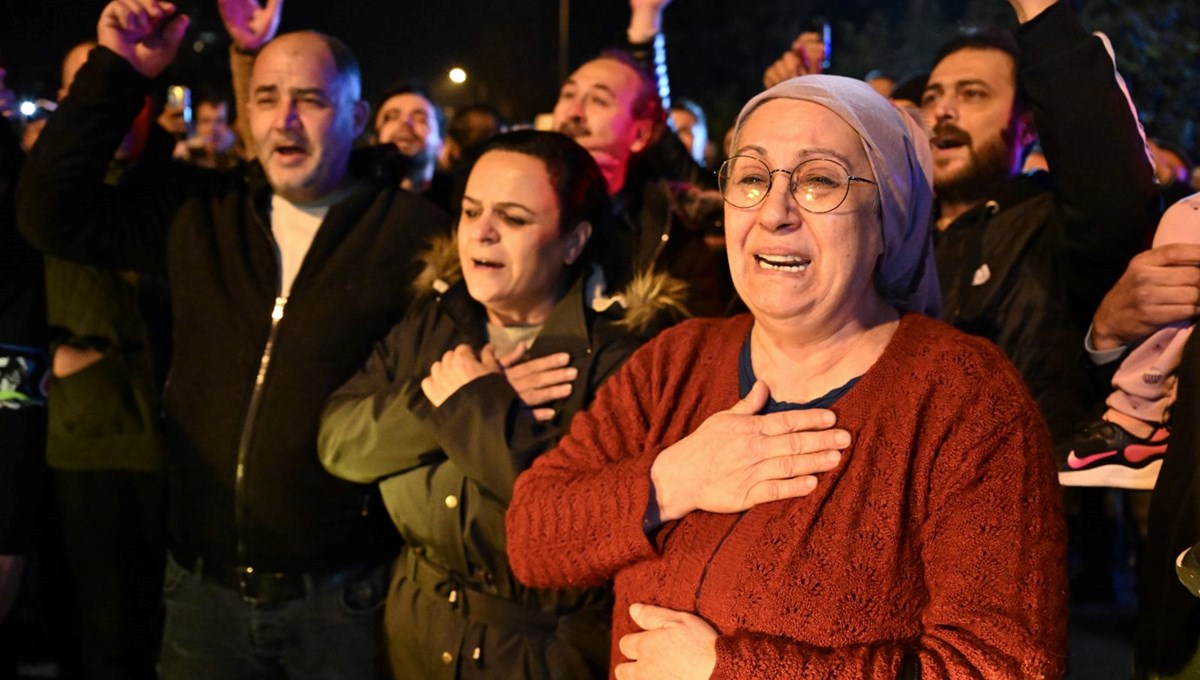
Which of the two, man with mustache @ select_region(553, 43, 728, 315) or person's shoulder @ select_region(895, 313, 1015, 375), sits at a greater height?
man with mustache @ select_region(553, 43, 728, 315)

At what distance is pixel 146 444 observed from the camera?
162 inches

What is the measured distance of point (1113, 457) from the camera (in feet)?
8.82

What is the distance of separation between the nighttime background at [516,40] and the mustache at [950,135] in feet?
17.0

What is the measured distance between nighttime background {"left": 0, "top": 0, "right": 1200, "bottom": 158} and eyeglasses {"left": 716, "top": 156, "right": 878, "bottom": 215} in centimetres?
586

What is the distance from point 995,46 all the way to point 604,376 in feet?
6.43

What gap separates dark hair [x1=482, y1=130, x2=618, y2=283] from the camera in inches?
114

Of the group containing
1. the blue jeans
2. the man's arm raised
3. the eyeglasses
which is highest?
the man's arm raised

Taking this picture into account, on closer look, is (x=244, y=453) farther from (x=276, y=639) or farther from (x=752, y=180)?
(x=752, y=180)

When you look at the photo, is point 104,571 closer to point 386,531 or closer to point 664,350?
point 386,531

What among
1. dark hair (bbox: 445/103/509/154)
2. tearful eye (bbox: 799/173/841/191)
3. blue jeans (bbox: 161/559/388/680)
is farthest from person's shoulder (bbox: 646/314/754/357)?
dark hair (bbox: 445/103/509/154)

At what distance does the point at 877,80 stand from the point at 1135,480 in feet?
11.2

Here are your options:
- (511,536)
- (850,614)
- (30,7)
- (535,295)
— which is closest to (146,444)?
(535,295)

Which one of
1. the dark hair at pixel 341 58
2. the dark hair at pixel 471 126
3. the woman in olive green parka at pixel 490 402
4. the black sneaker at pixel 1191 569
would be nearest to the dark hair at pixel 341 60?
the dark hair at pixel 341 58

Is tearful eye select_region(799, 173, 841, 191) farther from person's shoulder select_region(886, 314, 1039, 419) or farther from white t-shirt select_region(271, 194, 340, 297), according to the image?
white t-shirt select_region(271, 194, 340, 297)
